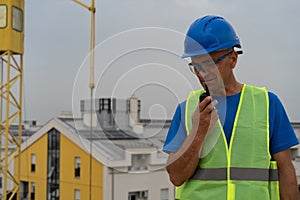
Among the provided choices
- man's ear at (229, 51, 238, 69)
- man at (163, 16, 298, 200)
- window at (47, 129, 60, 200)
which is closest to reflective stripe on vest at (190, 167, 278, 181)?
man at (163, 16, 298, 200)

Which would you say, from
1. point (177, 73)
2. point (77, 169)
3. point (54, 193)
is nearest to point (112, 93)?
point (177, 73)

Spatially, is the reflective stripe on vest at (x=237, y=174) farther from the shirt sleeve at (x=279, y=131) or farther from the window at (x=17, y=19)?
the window at (x=17, y=19)

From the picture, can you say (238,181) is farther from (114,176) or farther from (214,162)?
(114,176)

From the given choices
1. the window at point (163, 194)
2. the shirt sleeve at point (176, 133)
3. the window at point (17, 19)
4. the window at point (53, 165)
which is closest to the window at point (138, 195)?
the window at point (163, 194)

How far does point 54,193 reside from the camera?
811 cm

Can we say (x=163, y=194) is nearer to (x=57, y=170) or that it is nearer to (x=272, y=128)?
(x=57, y=170)

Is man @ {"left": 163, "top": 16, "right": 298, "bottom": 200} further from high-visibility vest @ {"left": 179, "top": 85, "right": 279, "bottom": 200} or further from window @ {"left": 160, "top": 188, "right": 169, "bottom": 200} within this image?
window @ {"left": 160, "top": 188, "right": 169, "bottom": 200}

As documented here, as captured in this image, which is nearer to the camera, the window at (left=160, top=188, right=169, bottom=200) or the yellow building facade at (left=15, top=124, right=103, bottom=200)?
the window at (left=160, top=188, right=169, bottom=200)

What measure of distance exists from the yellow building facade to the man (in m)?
6.33

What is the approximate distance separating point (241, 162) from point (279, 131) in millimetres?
68

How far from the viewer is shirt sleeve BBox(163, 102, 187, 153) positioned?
66cm

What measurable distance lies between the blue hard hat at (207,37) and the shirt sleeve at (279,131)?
0.11 metres

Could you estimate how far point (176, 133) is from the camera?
0.68m

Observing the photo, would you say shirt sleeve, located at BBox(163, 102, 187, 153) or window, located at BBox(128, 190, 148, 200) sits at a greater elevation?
shirt sleeve, located at BBox(163, 102, 187, 153)
